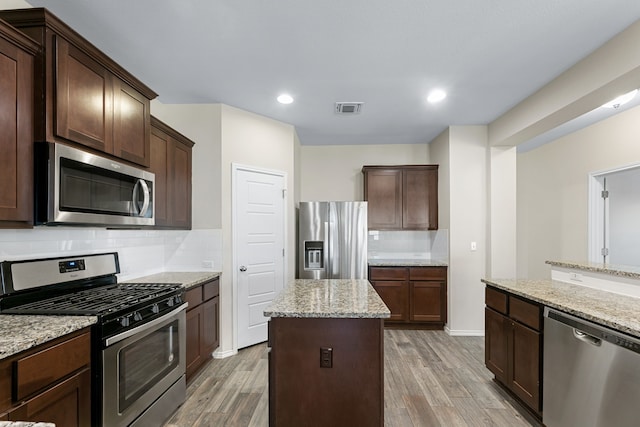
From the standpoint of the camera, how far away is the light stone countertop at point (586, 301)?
61.2 inches

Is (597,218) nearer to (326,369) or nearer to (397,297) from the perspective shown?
(397,297)

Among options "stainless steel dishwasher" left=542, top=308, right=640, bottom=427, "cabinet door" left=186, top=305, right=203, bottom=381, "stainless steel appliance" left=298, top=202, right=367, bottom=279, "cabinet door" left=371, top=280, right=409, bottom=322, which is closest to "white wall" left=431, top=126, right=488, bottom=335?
"cabinet door" left=371, top=280, right=409, bottom=322

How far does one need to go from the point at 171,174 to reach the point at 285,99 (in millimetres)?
1373

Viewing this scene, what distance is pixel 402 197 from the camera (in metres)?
4.50

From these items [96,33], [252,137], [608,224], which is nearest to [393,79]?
[252,137]

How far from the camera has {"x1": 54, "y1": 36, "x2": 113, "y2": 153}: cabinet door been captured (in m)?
1.63

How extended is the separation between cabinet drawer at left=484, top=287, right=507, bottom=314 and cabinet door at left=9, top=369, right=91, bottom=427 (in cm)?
280

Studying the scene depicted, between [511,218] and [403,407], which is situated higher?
[511,218]

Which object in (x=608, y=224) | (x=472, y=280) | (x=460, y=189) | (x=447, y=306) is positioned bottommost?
(x=447, y=306)

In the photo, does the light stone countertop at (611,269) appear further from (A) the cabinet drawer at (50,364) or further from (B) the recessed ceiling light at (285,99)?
(A) the cabinet drawer at (50,364)

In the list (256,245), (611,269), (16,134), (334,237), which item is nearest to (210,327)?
(256,245)

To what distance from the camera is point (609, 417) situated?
1.54 metres

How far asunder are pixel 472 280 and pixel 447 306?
18.7 inches

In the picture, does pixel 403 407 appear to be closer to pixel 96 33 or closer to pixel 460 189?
pixel 460 189
